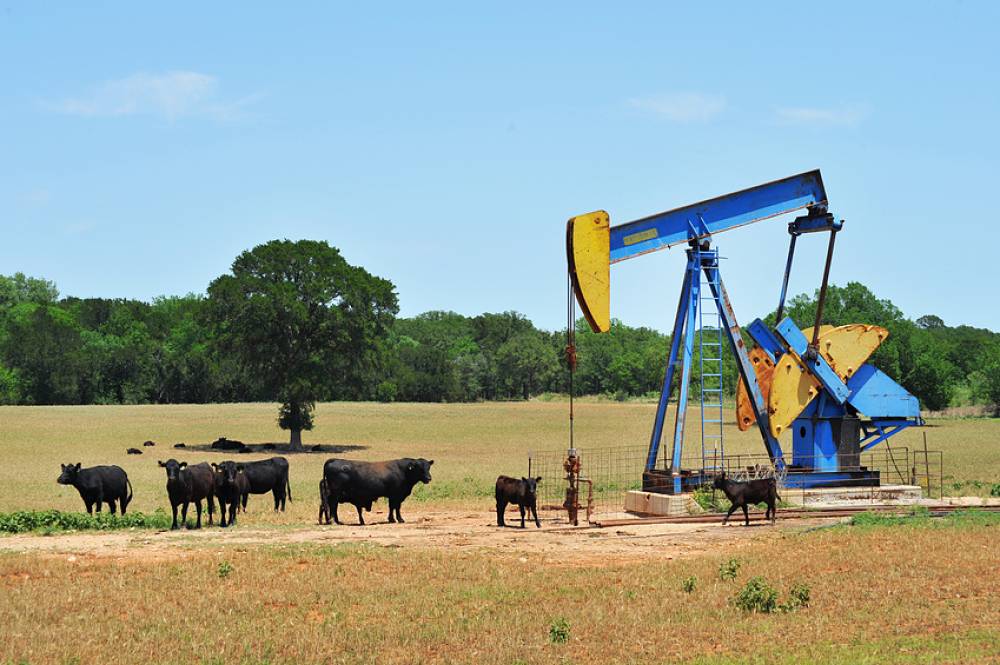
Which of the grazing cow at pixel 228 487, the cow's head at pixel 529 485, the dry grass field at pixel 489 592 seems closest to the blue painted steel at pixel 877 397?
the dry grass field at pixel 489 592

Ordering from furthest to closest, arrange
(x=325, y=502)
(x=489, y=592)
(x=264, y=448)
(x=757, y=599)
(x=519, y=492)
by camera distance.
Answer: (x=264, y=448) → (x=325, y=502) → (x=519, y=492) → (x=489, y=592) → (x=757, y=599)

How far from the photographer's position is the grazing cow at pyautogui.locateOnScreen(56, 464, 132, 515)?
2116cm

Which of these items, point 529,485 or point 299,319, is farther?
point 299,319

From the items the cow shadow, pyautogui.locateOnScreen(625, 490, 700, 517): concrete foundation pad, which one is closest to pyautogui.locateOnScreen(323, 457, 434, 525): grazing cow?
pyautogui.locateOnScreen(625, 490, 700, 517): concrete foundation pad

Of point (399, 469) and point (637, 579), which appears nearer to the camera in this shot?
point (637, 579)

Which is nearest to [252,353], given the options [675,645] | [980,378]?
[675,645]

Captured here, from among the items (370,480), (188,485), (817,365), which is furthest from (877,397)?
(188,485)

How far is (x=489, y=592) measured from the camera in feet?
42.2

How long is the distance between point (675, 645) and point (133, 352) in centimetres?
8884

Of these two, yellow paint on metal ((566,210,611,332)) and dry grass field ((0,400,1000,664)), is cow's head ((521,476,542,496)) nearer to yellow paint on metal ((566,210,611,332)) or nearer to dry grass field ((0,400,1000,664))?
dry grass field ((0,400,1000,664))

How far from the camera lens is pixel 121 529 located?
18781 millimetres

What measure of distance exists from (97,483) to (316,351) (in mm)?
27256

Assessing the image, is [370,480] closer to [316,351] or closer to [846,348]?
[846,348]

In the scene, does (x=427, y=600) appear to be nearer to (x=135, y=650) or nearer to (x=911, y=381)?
(x=135, y=650)
